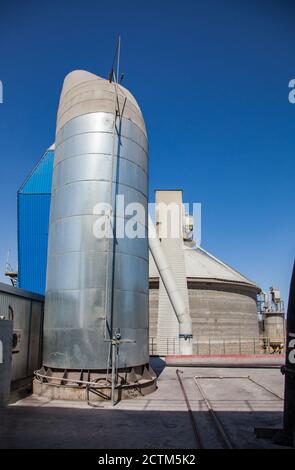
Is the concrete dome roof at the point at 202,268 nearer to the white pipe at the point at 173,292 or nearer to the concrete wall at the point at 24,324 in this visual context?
the white pipe at the point at 173,292

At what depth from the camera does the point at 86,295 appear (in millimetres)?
11289

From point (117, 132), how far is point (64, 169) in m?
2.37

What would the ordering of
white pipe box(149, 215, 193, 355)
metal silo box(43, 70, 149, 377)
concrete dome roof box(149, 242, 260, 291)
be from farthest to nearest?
1. concrete dome roof box(149, 242, 260, 291)
2. white pipe box(149, 215, 193, 355)
3. metal silo box(43, 70, 149, 377)

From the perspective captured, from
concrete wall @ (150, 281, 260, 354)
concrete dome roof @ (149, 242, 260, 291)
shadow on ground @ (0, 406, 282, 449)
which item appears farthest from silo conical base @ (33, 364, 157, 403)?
concrete dome roof @ (149, 242, 260, 291)

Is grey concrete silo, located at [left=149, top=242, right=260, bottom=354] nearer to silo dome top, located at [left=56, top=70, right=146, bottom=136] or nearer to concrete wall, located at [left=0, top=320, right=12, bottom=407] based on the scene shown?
silo dome top, located at [left=56, top=70, right=146, bottom=136]

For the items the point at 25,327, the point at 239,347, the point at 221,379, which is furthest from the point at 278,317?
the point at 25,327

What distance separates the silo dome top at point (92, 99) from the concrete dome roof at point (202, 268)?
22.3m

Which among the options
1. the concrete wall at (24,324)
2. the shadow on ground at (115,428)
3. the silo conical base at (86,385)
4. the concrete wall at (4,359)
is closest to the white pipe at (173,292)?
the concrete wall at (24,324)

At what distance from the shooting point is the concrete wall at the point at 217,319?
109 ft

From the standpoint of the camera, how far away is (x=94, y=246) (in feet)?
38.1

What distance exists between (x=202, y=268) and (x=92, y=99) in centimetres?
2686

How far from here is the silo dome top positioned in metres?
12.9

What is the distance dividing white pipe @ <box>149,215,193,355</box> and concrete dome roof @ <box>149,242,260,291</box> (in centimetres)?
988

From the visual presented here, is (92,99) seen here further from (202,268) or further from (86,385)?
(202,268)
